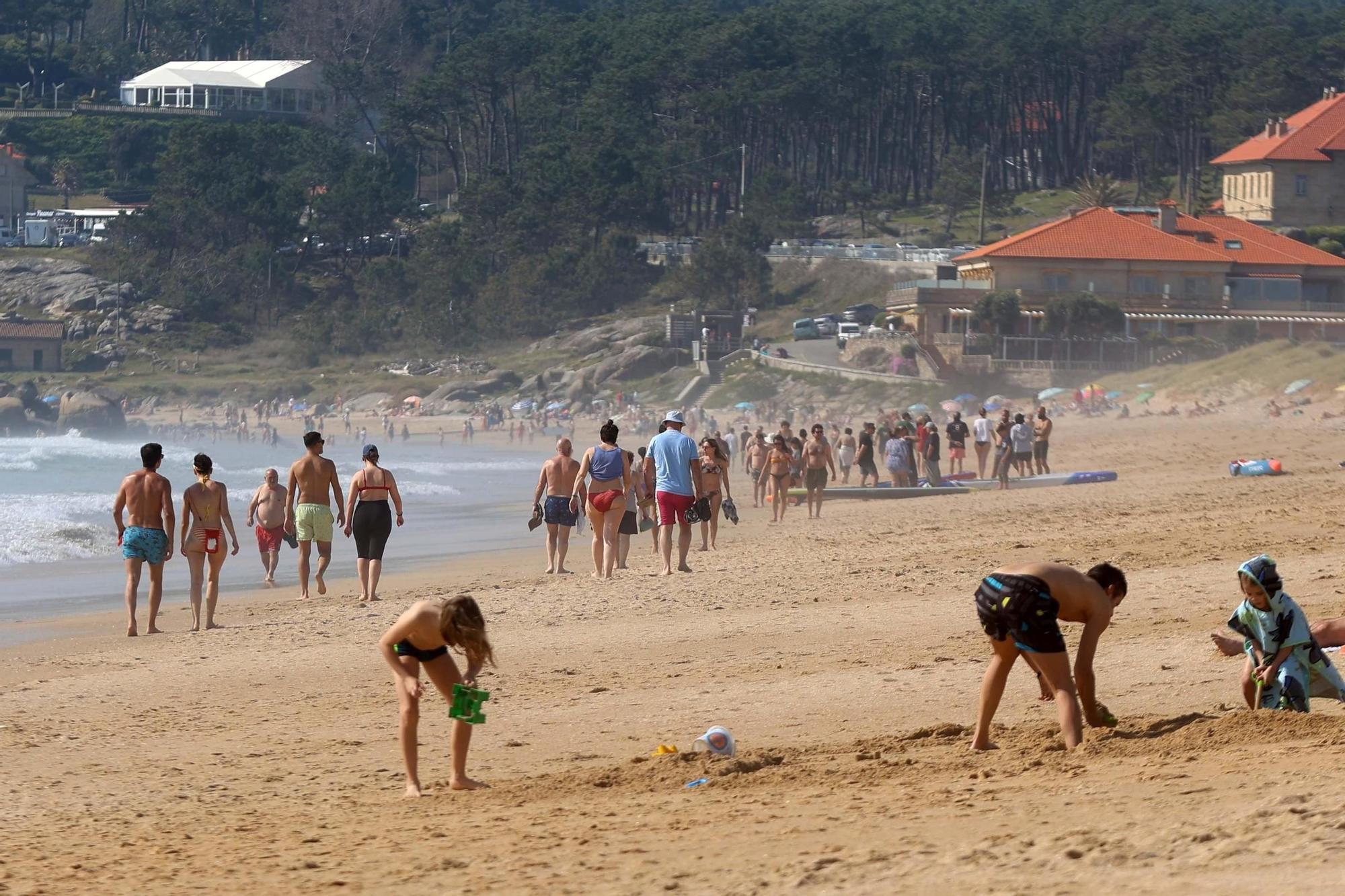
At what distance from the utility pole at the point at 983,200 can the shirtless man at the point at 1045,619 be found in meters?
65.2

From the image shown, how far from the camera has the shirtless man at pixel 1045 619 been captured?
6.14 meters

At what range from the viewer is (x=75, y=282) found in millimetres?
86438

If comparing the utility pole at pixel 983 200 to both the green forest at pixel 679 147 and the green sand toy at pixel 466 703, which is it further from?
the green sand toy at pixel 466 703

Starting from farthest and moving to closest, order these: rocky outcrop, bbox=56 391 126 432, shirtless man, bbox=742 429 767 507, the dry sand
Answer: rocky outcrop, bbox=56 391 126 432, shirtless man, bbox=742 429 767 507, the dry sand

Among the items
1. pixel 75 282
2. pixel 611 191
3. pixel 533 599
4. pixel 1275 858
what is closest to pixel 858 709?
pixel 1275 858

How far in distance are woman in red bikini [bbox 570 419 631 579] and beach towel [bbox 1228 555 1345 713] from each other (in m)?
6.56

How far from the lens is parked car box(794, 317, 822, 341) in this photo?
6306 cm

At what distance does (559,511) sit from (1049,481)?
11006mm

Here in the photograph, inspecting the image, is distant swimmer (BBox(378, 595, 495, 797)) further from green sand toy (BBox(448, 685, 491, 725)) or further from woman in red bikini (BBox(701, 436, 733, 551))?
woman in red bikini (BBox(701, 436, 733, 551))

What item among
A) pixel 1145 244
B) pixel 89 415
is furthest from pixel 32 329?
pixel 1145 244

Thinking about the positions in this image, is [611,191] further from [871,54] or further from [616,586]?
[616,586]

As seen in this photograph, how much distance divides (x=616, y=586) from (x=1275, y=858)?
26.2 feet

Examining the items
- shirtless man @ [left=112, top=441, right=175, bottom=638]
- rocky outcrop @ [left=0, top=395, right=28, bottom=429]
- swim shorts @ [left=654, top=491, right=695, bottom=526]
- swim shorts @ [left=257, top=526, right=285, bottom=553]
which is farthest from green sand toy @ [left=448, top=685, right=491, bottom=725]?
rocky outcrop @ [left=0, top=395, right=28, bottom=429]

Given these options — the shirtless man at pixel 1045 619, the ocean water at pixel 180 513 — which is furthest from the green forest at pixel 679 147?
the shirtless man at pixel 1045 619
